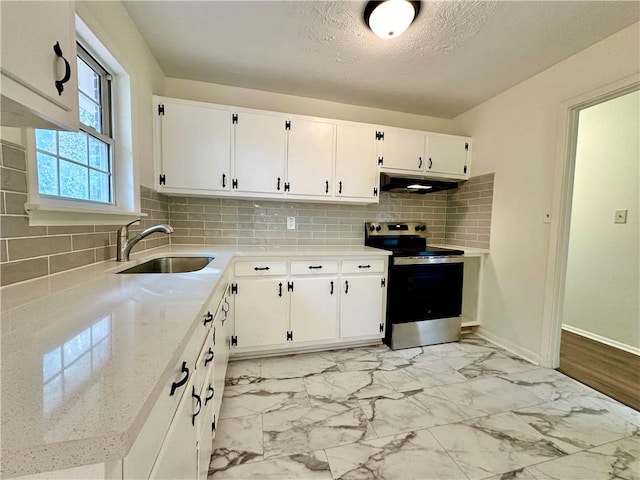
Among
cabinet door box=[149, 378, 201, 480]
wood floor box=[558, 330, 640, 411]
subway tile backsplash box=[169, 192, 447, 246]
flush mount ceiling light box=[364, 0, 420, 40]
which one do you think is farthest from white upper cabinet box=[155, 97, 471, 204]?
wood floor box=[558, 330, 640, 411]

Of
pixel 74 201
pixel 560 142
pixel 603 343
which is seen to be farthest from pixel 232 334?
pixel 603 343

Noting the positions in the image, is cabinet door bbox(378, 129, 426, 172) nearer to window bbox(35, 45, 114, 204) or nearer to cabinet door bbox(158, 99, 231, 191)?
cabinet door bbox(158, 99, 231, 191)

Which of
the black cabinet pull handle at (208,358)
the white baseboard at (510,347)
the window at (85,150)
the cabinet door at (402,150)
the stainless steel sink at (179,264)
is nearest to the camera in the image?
the black cabinet pull handle at (208,358)

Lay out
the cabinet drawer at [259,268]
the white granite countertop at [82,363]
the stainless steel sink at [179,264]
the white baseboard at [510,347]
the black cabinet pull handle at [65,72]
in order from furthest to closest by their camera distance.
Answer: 1. the white baseboard at [510,347]
2. the cabinet drawer at [259,268]
3. the stainless steel sink at [179,264]
4. the black cabinet pull handle at [65,72]
5. the white granite countertop at [82,363]

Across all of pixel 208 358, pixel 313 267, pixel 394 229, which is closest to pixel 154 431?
pixel 208 358

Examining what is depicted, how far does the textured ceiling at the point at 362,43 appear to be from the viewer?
1.59 meters

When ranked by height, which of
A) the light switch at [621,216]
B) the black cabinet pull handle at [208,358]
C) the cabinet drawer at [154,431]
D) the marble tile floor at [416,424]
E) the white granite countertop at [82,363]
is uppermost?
the light switch at [621,216]

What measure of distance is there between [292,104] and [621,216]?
3261 millimetres

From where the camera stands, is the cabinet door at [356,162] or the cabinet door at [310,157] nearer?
the cabinet door at [310,157]

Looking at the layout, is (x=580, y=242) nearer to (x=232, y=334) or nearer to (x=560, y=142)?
(x=560, y=142)

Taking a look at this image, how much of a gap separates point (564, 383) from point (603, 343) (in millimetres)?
1142

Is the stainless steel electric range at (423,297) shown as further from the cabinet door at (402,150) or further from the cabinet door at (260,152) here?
the cabinet door at (260,152)

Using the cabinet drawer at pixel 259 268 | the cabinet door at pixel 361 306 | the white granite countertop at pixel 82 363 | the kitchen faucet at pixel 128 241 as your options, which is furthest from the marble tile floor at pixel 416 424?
the kitchen faucet at pixel 128 241

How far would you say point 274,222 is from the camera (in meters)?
2.72
